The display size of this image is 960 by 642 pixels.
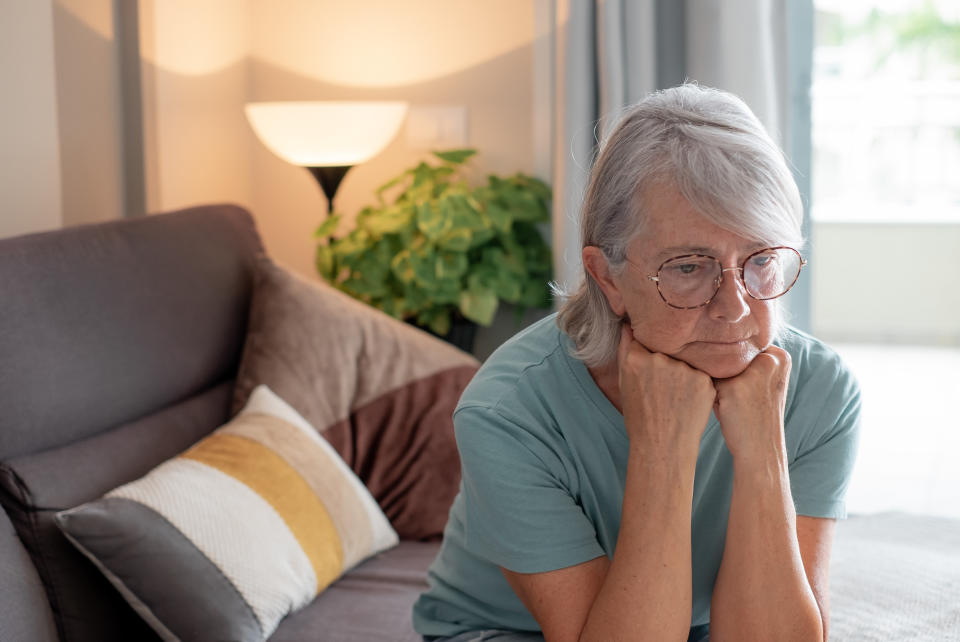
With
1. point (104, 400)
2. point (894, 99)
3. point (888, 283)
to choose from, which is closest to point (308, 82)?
point (104, 400)

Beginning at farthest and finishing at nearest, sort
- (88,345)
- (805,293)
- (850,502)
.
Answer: (850,502), (805,293), (88,345)

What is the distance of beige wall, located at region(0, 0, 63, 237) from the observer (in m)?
1.91

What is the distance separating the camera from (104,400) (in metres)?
1.66

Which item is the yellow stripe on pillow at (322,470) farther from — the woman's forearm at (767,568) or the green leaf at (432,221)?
the woman's forearm at (767,568)

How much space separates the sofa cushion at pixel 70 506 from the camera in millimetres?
1475

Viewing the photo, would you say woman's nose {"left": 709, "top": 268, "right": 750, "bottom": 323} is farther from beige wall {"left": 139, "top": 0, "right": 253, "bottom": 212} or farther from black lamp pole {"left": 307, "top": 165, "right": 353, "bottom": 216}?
beige wall {"left": 139, "top": 0, "right": 253, "bottom": 212}

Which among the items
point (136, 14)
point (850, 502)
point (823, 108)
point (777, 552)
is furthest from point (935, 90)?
point (777, 552)

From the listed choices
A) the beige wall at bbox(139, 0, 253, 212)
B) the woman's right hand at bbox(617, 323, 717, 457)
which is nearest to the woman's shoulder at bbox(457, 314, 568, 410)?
the woman's right hand at bbox(617, 323, 717, 457)

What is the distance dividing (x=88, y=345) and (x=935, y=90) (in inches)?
196

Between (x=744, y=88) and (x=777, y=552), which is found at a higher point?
(x=744, y=88)

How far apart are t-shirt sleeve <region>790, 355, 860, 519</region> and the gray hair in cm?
12

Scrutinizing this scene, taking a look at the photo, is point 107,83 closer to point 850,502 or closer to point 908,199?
point 850,502

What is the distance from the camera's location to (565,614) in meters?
1.10

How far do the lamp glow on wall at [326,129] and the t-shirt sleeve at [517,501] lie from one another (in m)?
1.36
